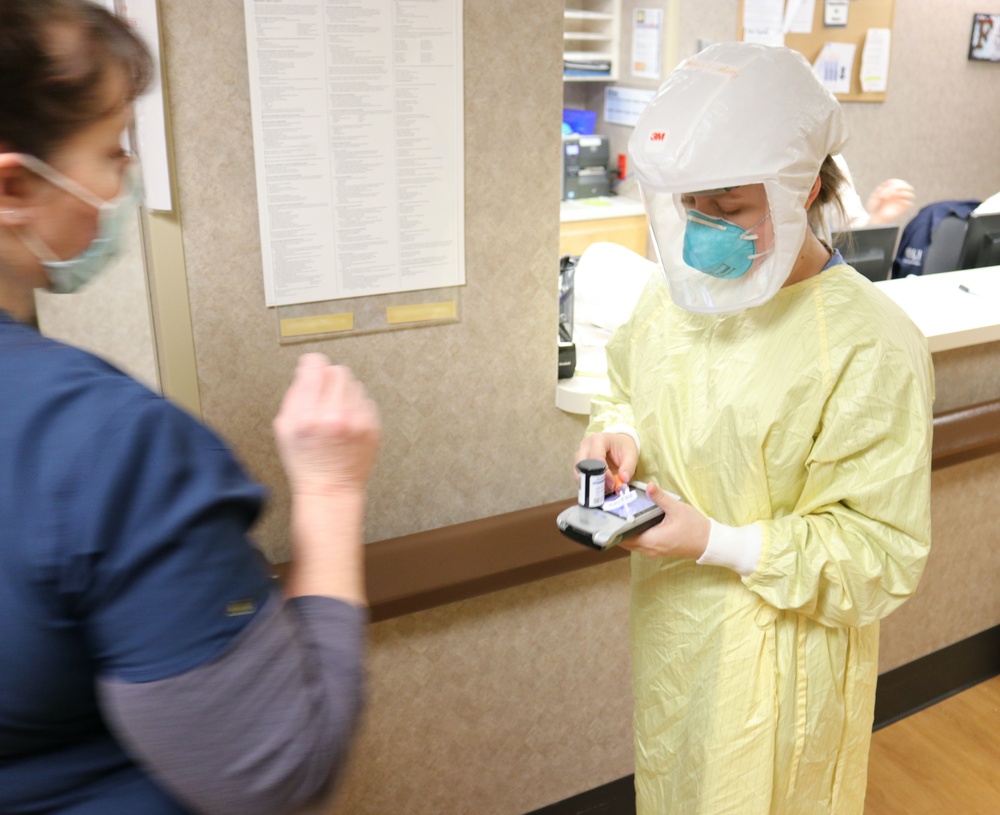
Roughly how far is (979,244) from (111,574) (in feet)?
10.1

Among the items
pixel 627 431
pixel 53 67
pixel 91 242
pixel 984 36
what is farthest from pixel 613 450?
pixel 984 36

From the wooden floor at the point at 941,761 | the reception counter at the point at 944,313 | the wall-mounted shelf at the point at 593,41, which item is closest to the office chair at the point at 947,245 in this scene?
the reception counter at the point at 944,313

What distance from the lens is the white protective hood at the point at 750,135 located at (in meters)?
1.17

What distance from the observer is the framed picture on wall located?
5.58m

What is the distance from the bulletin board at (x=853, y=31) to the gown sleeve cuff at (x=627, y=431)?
166 inches

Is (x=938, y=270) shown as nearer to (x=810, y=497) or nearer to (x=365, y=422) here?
(x=810, y=497)

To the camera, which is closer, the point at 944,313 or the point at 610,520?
the point at 610,520

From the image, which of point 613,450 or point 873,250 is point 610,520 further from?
point 873,250

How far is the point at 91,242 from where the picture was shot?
781 mm

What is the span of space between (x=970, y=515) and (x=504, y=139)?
1.70 meters

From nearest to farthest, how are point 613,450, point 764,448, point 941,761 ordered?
point 764,448 < point 613,450 < point 941,761

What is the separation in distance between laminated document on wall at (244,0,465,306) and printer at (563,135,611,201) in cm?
376

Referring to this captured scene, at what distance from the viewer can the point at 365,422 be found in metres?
0.81

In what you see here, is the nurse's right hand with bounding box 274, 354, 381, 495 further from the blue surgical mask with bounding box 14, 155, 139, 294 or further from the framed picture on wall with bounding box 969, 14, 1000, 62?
the framed picture on wall with bounding box 969, 14, 1000, 62
